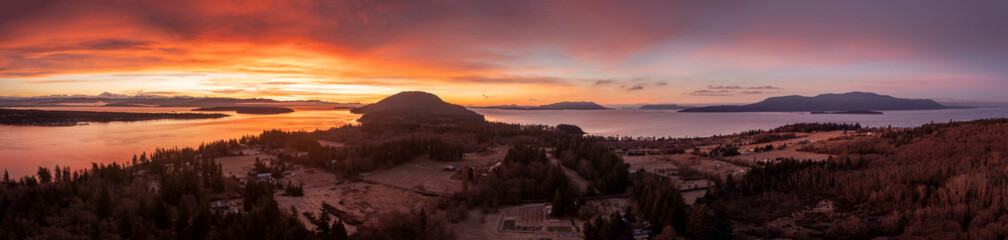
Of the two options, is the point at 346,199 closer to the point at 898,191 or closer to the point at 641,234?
the point at 641,234

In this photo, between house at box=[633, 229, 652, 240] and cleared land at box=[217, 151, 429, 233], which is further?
cleared land at box=[217, 151, 429, 233]

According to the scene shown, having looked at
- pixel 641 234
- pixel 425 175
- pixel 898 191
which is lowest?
pixel 425 175

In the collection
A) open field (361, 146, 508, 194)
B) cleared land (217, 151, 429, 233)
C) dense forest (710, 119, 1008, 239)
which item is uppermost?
dense forest (710, 119, 1008, 239)

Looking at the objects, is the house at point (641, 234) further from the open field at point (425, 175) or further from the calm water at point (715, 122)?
the calm water at point (715, 122)

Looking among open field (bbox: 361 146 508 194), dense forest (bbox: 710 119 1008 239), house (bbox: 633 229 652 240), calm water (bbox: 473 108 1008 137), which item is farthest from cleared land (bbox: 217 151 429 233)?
calm water (bbox: 473 108 1008 137)

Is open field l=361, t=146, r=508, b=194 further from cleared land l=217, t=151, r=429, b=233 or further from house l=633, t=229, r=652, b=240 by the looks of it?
house l=633, t=229, r=652, b=240

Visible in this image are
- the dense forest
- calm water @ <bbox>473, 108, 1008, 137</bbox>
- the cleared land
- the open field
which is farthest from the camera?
calm water @ <bbox>473, 108, 1008, 137</bbox>

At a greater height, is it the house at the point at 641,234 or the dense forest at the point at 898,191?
the dense forest at the point at 898,191

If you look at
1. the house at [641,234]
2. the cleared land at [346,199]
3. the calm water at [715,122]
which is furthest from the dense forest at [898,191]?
the calm water at [715,122]

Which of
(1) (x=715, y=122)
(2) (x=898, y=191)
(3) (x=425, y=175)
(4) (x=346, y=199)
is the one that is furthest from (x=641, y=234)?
(1) (x=715, y=122)

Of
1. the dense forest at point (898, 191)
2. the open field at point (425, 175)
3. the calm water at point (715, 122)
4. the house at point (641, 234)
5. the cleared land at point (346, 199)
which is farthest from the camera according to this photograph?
the calm water at point (715, 122)

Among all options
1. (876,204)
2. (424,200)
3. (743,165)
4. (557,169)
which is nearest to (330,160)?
(424,200)
